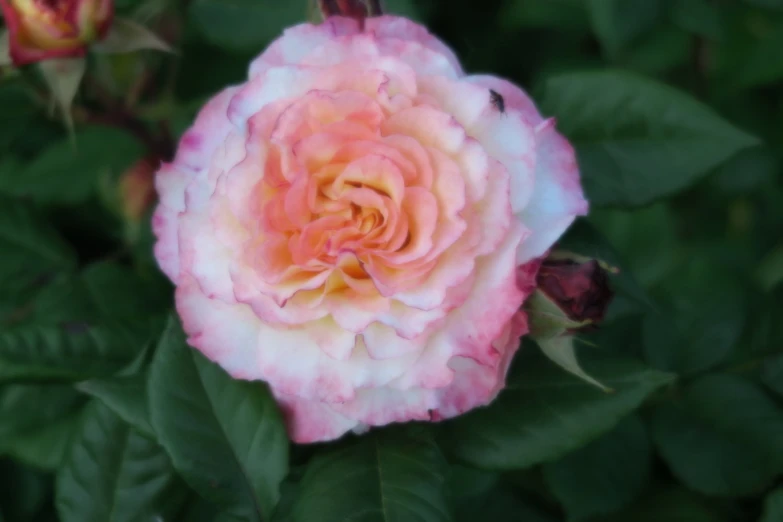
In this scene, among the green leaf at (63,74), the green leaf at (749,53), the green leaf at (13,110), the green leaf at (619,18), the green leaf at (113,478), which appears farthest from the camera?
the green leaf at (749,53)

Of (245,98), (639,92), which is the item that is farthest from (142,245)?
(639,92)

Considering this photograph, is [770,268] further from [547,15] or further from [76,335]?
[76,335]

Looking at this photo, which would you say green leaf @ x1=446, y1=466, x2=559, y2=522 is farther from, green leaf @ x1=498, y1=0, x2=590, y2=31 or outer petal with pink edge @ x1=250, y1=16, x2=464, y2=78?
green leaf @ x1=498, y1=0, x2=590, y2=31

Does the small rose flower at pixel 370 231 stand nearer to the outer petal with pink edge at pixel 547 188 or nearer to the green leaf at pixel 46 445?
the outer petal with pink edge at pixel 547 188

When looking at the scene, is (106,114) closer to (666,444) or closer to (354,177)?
(354,177)

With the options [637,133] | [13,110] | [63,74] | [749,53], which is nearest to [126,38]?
[63,74]

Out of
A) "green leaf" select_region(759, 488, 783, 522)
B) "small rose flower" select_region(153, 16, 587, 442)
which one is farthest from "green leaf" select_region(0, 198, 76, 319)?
"green leaf" select_region(759, 488, 783, 522)

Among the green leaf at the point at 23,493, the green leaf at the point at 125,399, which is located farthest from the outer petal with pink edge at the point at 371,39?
the green leaf at the point at 23,493
